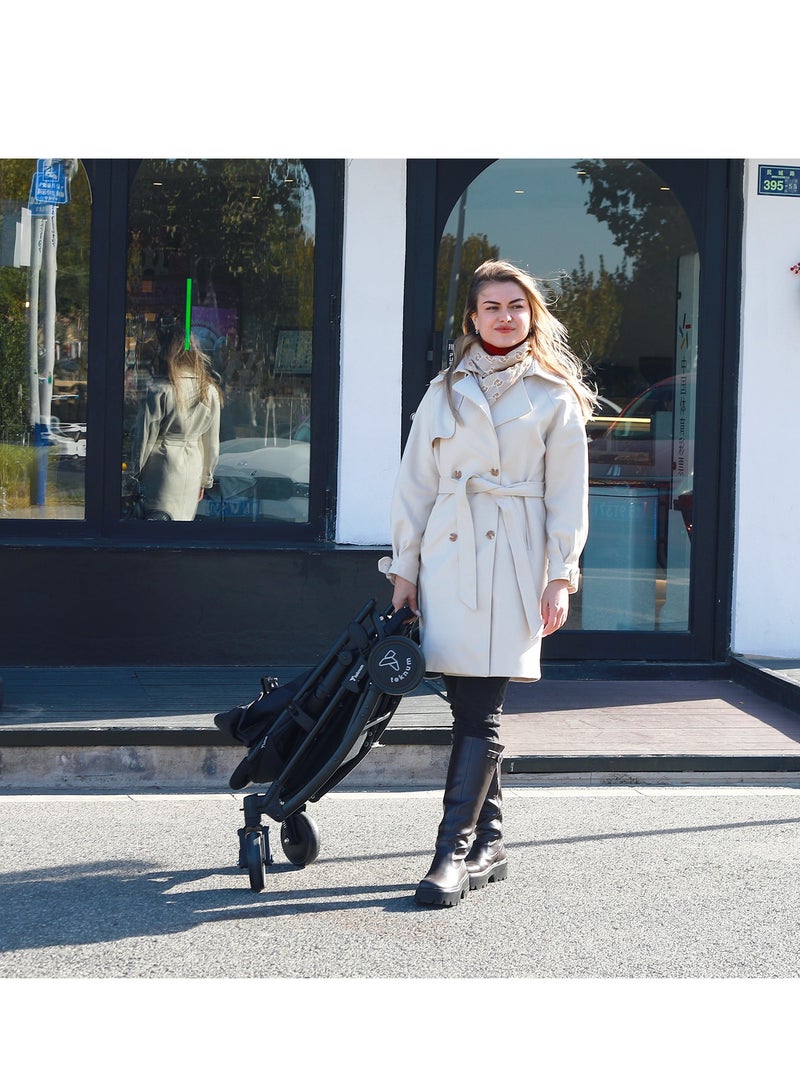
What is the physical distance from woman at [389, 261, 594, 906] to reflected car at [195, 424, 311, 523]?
12.2ft

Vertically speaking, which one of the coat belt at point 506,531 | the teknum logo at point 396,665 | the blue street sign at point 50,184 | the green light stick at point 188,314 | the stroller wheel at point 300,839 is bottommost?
the stroller wheel at point 300,839

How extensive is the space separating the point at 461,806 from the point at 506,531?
2.98 ft

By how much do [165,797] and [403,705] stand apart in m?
1.42

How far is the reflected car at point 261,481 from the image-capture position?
8.31 m

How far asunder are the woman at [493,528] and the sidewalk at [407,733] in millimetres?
1711

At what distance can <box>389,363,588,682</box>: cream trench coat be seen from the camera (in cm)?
455

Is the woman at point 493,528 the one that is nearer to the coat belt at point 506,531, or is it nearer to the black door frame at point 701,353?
the coat belt at point 506,531

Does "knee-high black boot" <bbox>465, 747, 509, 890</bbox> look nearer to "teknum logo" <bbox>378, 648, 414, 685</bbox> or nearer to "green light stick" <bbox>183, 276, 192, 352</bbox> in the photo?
"teknum logo" <bbox>378, 648, 414, 685</bbox>

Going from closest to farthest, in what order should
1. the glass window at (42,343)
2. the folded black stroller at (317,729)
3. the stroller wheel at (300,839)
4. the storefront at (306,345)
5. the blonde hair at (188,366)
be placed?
the folded black stroller at (317,729) → the stroller wheel at (300,839) → the storefront at (306,345) → the glass window at (42,343) → the blonde hair at (188,366)

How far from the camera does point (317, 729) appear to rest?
460cm

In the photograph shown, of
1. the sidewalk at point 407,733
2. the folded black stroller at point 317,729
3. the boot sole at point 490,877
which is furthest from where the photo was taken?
the sidewalk at point 407,733

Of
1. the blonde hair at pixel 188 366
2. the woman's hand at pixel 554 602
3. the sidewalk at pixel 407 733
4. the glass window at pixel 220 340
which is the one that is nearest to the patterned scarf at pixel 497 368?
the woman's hand at pixel 554 602

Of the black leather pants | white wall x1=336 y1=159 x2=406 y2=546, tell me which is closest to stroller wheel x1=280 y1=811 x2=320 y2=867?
the black leather pants

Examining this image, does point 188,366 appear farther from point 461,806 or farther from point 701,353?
point 461,806
